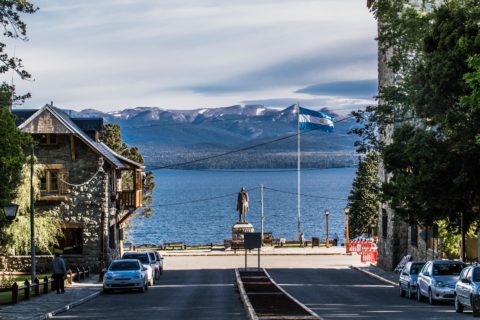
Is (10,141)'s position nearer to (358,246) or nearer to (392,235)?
(392,235)

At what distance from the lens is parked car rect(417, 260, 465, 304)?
3450cm

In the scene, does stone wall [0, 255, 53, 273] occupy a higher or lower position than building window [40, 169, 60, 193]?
lower

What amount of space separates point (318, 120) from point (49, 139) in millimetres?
Result: 46517

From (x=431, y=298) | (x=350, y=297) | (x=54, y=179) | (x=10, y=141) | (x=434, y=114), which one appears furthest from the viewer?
(x=54, y=179)

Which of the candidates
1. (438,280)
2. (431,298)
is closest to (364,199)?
(431,298)

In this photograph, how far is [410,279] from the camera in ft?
127

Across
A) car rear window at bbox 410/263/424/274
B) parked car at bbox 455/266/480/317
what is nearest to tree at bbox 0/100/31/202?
parked car at bbox 455/266/480/317

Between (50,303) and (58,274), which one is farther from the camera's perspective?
(58,274)

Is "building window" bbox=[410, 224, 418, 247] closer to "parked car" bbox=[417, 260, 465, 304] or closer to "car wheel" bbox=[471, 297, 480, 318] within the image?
"parked car" bbox=[417, 260, 465, 304]

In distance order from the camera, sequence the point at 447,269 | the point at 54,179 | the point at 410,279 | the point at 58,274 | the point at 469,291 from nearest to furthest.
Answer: the point at 469,291, the point at 447,269, the point at 410,279, the point at 58,274, the point at 54,179

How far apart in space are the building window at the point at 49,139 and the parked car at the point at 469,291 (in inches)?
1272

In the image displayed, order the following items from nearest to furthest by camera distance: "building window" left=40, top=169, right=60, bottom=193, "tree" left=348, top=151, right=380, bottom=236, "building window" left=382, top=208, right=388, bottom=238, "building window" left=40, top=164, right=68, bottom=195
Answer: "building window" left=40, top=164, right=68, bottom=195
"building window" left=40, top=169, right=60, bottom=193
"building window" left=382, top=208, right=388, bottom=238
"tree" left=348, top=151, right=380, bottom=236

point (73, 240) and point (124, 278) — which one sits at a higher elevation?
point (73, 240)

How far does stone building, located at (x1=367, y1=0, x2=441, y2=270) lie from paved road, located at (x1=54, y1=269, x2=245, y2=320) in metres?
10.3
